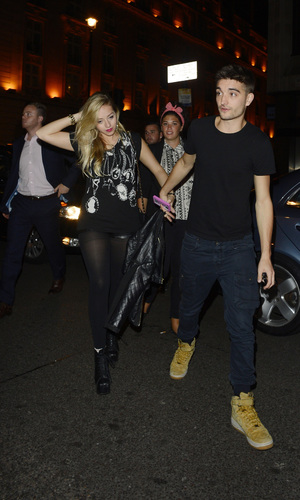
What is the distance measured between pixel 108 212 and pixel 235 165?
1.03m

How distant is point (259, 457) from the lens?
2629mm

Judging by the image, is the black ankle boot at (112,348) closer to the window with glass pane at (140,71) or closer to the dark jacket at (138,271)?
the dark jacket at (138,271)

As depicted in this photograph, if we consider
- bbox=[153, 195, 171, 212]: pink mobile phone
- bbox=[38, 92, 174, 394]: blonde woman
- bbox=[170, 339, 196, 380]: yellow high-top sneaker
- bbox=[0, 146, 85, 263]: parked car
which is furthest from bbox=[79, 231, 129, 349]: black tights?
bbox=[0, 146, 85, 263]: parked car

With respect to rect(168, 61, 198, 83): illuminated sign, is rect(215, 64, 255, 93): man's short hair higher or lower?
lower

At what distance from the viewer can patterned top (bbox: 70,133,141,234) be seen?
11.3 ft

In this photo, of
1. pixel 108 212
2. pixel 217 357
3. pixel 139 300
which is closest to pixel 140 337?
pixel 217 357

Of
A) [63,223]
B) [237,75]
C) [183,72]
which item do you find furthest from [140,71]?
[237,75]

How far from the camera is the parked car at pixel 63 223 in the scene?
22.2 feet

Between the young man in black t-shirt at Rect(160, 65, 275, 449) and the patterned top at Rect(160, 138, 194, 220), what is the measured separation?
1092 mm

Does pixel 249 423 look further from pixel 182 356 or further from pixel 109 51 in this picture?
pixel 109 51

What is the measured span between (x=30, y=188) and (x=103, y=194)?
2.09 m

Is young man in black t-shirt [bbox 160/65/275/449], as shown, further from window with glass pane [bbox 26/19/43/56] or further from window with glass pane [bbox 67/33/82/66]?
window with glass pane [bbox 67/33/82/66]

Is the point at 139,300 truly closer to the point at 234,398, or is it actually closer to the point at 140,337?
the point at 234,398

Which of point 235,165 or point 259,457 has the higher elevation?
point 235,165
